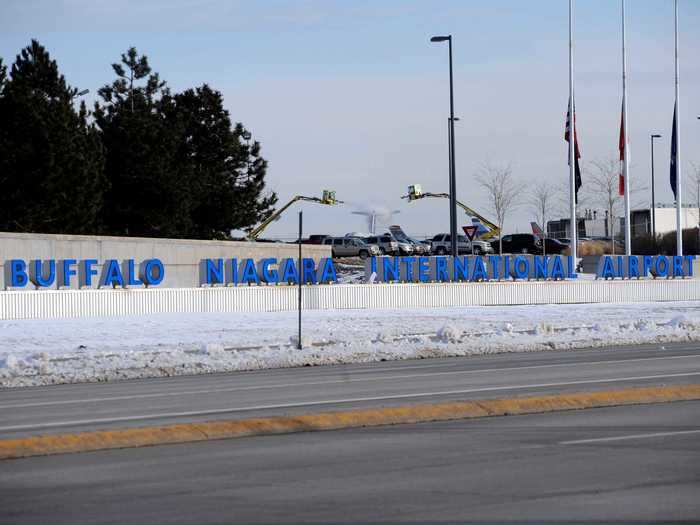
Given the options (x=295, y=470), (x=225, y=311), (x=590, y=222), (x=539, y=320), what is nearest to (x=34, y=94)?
(x=225, y=311)

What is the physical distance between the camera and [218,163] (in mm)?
62125

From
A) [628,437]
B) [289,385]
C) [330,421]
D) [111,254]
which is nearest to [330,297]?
[111,254]

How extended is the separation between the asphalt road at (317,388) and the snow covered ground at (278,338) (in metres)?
1.36

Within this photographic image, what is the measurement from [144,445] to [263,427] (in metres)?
1.39

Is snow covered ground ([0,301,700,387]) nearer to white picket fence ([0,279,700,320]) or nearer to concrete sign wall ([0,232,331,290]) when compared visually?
white picket fence ([0,279,700,320])

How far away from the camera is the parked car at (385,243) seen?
2945 inches

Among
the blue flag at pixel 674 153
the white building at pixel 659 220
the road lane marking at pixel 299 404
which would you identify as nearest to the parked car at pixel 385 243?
the blue flag at pixel 674 153

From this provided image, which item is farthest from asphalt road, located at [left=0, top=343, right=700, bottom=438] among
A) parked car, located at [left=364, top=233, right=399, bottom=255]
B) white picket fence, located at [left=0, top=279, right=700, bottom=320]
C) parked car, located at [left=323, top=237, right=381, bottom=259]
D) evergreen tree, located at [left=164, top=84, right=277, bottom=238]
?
parked car, located at [left=323, top=237, right=381, bottom=259]

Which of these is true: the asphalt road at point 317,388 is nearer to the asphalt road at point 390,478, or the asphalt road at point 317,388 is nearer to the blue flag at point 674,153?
the asphalt road at point 390,478

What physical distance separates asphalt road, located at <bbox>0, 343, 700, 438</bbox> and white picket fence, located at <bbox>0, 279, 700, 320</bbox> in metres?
15.7

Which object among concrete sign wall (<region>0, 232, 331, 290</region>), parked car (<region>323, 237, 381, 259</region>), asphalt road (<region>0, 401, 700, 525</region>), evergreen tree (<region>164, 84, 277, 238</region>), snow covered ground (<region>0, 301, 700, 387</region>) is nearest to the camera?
asphalt road (<region>0, 401, 700, 525</region>)

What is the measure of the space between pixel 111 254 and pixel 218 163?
2261 centimetres

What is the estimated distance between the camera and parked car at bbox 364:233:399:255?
7481 centimetres

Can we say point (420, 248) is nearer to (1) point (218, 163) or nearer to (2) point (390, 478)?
(1) point (218, 163)
